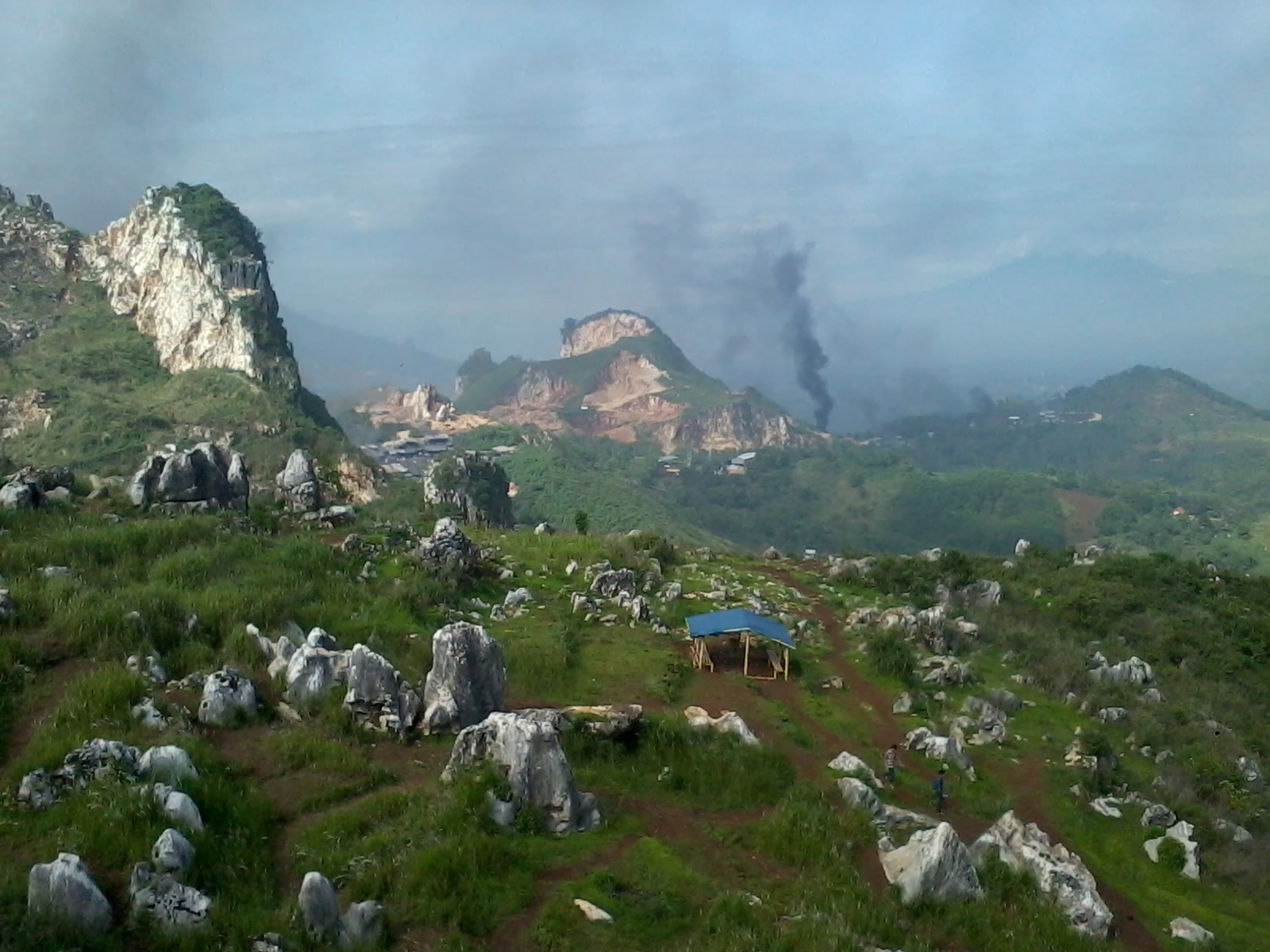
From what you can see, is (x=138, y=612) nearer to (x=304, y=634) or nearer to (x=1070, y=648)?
(x=304, y=634)

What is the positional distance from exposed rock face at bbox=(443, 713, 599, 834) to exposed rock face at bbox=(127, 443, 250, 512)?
17.9 metres

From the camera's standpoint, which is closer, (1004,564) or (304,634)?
(304,634)

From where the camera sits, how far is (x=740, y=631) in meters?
25.0

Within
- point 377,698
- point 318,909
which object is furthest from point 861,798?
point 318,909

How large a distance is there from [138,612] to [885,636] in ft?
70.0

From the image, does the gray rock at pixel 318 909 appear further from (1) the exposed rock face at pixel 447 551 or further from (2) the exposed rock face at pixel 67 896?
(1) the exposed rock face at pixel 447 551

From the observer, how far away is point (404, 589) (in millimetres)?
23000

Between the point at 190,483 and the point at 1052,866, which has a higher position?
the point at 190,483

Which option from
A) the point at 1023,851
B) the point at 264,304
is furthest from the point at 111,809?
the point at 264,304

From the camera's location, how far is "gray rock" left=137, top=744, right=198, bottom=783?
11656 millimetres

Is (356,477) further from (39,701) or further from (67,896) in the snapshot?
(67,896)

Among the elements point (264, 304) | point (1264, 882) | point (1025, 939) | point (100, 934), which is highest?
point (264, 304)

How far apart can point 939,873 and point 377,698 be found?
9.80 m

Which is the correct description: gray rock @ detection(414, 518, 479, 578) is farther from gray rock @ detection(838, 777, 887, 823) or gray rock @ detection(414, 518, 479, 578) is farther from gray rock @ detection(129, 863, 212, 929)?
gray rock @ detection(129, 863, 212, 929)
